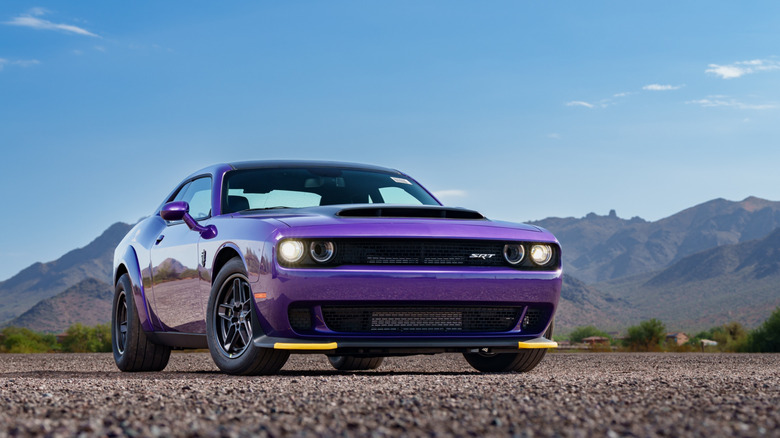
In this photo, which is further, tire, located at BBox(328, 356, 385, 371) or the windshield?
tire, located at BBox(328, 356, 385, 371)

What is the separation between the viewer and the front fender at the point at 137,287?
8.18m

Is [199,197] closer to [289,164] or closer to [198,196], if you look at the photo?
[198,196]

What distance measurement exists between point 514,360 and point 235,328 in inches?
86.1

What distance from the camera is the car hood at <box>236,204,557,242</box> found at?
6129 millimetres

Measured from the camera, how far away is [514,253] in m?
6.66

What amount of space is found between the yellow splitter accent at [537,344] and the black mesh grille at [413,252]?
2.34 ft

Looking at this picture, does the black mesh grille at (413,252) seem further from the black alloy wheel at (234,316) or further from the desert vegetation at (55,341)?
the desert vegetation at (55,341)

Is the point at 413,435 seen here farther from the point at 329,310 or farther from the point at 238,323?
the point at 238,323

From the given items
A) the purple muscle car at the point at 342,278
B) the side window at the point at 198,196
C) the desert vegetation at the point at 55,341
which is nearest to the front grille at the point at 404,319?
the purple muscle car at the point at 342,278

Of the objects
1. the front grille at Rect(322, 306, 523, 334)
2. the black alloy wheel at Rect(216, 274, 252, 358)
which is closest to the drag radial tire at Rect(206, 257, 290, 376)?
the black alloy wheel at Rect(216, 274, 252, 358)

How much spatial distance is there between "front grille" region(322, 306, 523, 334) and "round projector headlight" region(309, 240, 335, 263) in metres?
0.33

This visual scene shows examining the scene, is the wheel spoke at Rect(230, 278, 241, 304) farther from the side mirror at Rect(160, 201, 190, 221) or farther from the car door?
the side mirror at Rect(160, 201, 190, 221)

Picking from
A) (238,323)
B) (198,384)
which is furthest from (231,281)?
(198,384)

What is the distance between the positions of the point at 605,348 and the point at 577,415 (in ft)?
60.8
